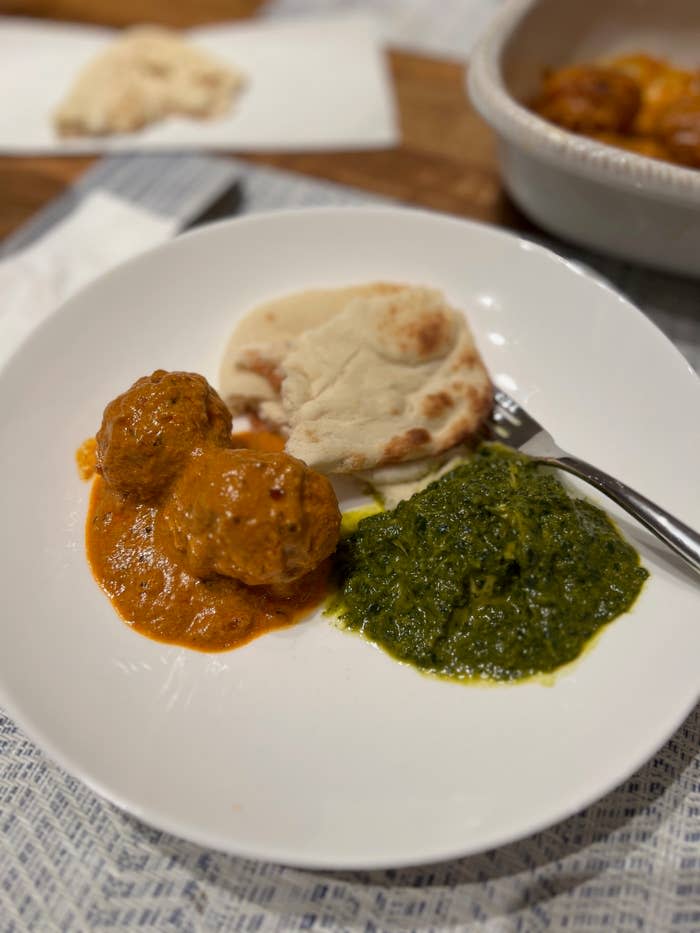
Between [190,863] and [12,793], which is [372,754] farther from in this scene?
[12,793]

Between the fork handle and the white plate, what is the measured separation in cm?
10

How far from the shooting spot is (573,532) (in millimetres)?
2215

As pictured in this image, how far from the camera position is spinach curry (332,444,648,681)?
6.82 feet

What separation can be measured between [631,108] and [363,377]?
193 centimetres

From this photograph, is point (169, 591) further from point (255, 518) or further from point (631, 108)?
point (631, 108)

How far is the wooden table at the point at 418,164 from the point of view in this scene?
12.9 ft

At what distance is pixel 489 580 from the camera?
7.07 ft

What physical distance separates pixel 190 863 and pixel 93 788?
1.12 ft

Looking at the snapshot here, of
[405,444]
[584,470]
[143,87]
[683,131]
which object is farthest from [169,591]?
[143,87]

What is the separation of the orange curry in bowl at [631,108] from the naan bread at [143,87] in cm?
188

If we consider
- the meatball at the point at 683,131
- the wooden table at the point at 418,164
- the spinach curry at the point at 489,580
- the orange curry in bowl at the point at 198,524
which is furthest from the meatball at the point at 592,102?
the orange curry in bowl at the point at 198,524

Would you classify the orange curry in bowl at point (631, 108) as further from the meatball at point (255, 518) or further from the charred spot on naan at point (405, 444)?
the meatball at point (255, 518)

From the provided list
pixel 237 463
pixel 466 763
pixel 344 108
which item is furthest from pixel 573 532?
pixel 344 108

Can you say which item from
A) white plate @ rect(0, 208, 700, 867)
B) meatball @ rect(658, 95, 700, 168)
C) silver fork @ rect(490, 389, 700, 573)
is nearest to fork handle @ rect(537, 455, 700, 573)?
silver fork @ rect(490, 389, 700, 573)
